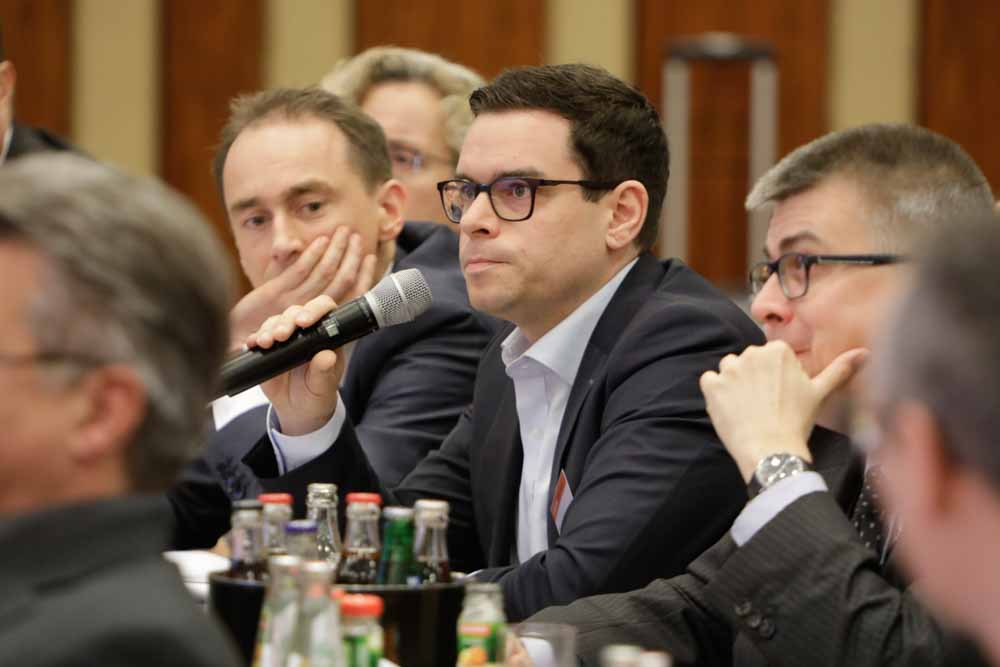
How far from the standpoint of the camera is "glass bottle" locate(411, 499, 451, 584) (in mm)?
1652

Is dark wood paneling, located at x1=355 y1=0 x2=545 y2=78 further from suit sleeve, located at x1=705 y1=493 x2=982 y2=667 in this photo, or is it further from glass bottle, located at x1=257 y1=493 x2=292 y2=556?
glass bottle, located at x1=257 y1=493 x2=292 y2=556

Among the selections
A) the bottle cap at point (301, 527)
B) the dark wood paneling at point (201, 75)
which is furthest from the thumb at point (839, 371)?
the dark wood paneling at point (201, 75)

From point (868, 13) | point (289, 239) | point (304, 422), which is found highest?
point (868, 13)

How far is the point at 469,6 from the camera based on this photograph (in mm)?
6461

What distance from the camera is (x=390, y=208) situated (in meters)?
3.34

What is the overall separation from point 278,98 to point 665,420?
1346 millimetres

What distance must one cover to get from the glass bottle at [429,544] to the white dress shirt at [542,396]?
34.6 inches

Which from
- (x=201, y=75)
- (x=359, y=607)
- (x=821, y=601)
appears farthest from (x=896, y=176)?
(x=201, y=75)

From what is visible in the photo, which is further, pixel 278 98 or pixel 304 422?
pixel 278 98

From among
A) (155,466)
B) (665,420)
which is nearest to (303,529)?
(155,466)

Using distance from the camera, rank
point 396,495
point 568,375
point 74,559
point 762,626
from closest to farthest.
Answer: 1. point 74,559
2. point 762,626
3. point 568,375
4. point 396,495

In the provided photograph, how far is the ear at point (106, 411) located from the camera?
1218mm

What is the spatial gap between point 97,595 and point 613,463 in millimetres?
1259

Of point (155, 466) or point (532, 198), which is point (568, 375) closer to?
point (532, 198)
